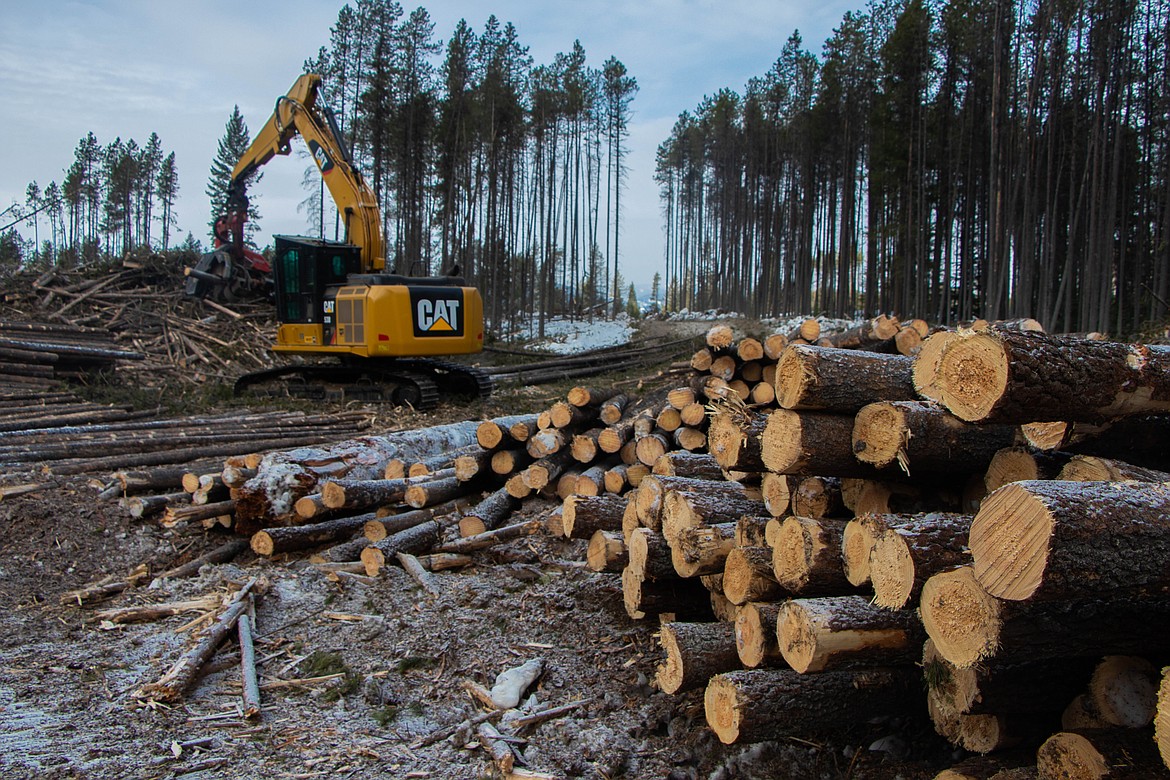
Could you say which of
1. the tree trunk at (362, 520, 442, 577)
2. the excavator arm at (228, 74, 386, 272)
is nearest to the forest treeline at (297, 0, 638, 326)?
the excavator arm at (228, 74, 386, 272)

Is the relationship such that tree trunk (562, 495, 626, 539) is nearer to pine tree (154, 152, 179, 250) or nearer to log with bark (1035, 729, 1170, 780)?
log with bark (1035, 729, 1170, 780)

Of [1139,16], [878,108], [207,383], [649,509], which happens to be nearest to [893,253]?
[878,108]

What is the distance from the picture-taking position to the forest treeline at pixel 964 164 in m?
19.9

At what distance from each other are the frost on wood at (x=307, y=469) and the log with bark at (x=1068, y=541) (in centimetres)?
549

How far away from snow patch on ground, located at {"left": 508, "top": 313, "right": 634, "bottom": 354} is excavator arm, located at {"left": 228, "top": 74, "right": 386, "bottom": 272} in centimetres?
1339

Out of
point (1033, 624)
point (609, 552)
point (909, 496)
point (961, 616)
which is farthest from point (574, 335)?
point (1033, 624)

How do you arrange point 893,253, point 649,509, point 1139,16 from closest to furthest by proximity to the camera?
point 649,509
point 1139,16
point 893,253

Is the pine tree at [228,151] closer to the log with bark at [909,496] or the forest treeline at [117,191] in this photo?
the forest treeline at [117,191]

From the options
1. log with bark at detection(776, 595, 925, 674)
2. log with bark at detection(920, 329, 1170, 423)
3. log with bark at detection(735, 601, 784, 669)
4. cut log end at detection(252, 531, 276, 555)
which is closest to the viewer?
log with bark at detection(920, 329, 1170, 423)

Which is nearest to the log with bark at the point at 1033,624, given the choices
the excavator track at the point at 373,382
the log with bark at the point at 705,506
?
the log with bark at the point at 705,506

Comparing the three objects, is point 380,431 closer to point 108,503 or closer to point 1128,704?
point 108,503

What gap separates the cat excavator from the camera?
12.2 m

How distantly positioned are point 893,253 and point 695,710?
3211cm

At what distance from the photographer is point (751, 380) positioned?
Answer: 761 cm
